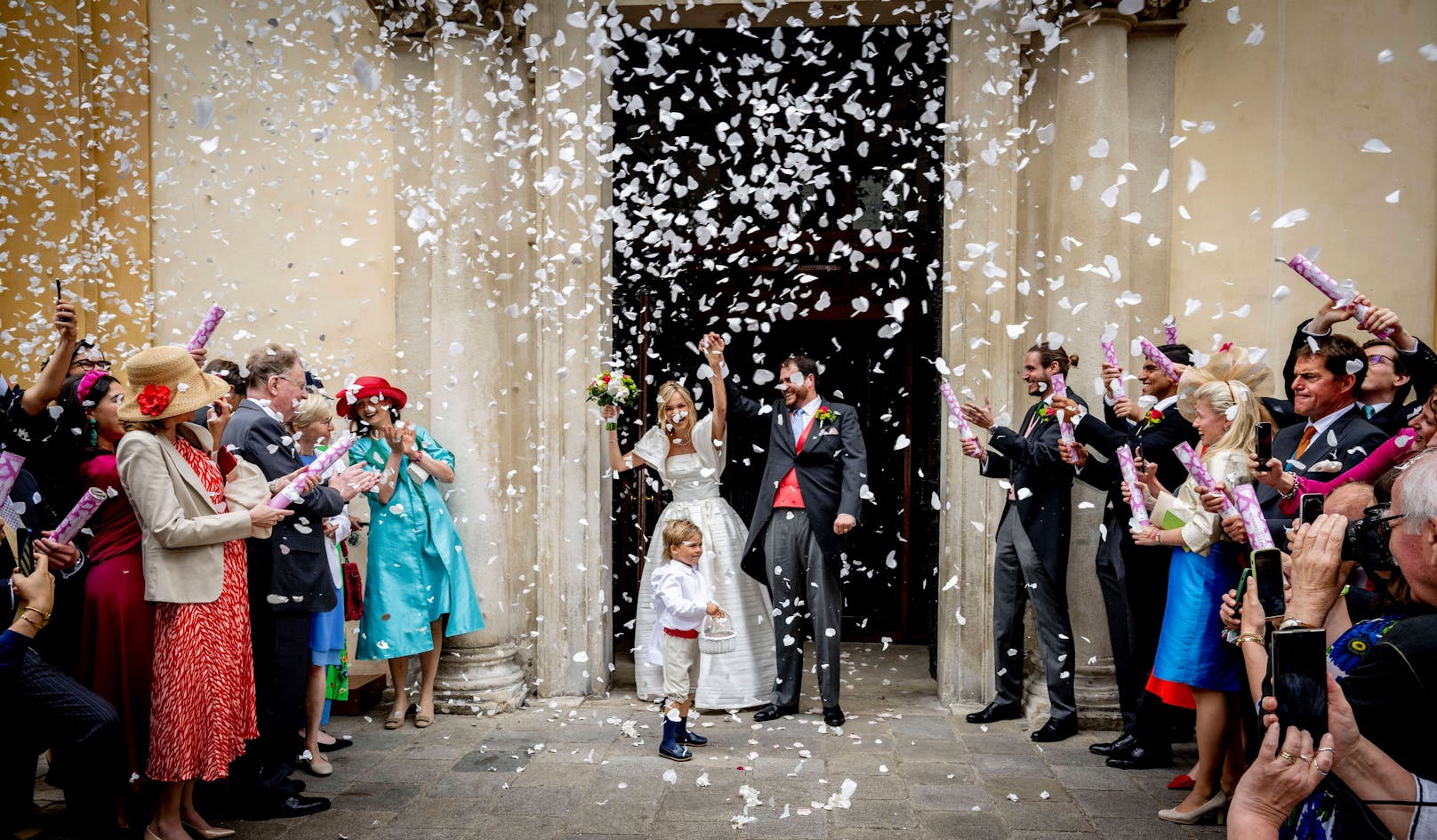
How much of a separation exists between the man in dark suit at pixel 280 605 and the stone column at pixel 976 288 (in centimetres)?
341

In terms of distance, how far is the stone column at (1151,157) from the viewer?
5.52 m

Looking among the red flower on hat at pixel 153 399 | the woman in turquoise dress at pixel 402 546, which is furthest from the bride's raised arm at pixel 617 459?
the red flower on hat at pixel 153 399

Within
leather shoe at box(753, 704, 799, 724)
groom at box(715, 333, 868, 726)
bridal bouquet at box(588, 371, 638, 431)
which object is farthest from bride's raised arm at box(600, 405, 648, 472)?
leather shoe at box(753, 704, 799, 724)

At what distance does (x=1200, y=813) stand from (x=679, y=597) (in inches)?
96.8

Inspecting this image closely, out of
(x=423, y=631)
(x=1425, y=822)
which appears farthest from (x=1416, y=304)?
(x=423, y=631)

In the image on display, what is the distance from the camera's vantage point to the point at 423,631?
531 cm

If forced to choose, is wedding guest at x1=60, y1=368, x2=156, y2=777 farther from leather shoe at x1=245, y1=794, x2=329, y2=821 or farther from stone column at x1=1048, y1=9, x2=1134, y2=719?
stone column at x1=1048, y1=9, x2=1134, y2=719

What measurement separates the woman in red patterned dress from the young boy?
6.06 feet

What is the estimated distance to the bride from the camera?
5766 mm

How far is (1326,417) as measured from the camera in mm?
3846

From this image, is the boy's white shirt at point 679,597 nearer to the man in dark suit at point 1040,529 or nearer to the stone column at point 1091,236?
the man in dark suit at point 1040,529

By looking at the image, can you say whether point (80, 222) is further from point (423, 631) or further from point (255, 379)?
point (423, 631)

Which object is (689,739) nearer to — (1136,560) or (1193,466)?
(1136,560)

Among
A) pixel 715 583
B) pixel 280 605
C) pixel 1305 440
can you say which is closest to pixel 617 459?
pixel 715 583
